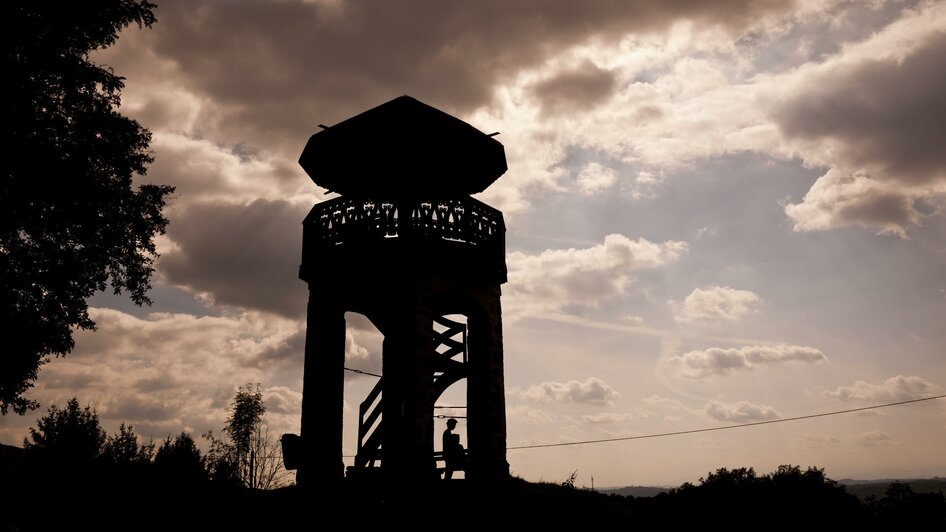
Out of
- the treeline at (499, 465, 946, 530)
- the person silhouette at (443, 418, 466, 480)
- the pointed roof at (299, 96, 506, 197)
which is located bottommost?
the treeline at (499, 465, 946, 530)

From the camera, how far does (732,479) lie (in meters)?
21.3

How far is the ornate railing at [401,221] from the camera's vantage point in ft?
56.2

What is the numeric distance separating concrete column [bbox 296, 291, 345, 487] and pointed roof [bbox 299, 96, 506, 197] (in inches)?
131

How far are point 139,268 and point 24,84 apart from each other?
5.21 m

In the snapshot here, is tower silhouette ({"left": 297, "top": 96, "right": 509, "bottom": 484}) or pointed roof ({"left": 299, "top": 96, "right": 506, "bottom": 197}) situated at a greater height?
pointed roof ({"left": 299, "top": 96, "right": 506, "bottom": 197})

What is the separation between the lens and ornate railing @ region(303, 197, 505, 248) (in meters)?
17.1

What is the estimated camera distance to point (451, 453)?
18.0m

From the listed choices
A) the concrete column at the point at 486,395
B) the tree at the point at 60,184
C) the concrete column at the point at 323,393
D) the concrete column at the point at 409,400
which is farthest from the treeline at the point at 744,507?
the tree at the point at 60,184

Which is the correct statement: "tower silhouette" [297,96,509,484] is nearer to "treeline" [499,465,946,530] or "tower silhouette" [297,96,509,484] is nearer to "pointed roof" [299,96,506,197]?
"pointed roof" [299,96,506,197]

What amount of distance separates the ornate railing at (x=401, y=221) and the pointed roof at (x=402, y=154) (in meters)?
0.83

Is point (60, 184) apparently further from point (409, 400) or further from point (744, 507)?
point (744, 507)

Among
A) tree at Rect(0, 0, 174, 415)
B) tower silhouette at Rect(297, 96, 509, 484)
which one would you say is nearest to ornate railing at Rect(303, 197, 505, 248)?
tower silhouette at Rect(297, 96, 509, 484)

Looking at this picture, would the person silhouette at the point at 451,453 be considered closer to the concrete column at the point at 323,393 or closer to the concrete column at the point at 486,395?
the concrete column at the point at 486,395

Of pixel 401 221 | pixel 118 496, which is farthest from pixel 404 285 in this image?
pixel 118 496
